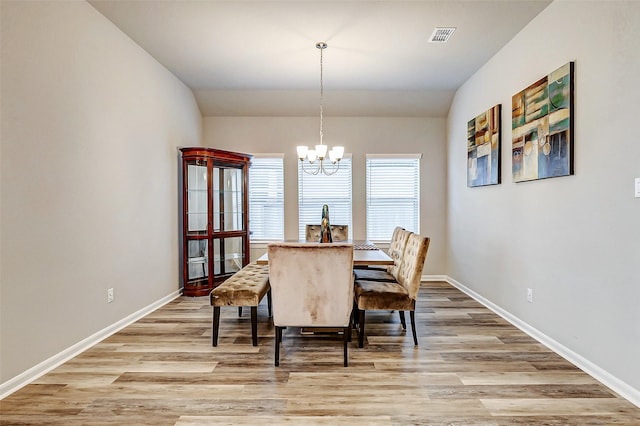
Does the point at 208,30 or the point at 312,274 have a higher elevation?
the point at 208,30

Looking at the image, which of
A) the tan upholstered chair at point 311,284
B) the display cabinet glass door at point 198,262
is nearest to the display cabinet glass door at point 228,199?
the display cabinet glass door at point 198,262

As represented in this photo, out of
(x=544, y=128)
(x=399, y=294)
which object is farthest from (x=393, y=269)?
(x=544, y=128)

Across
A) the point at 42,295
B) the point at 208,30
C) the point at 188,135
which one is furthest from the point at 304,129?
the point at 42,295

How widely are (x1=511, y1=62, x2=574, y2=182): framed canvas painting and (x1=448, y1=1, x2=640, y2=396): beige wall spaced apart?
67 millimetres

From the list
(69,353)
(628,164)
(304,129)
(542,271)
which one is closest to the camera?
(628,164)

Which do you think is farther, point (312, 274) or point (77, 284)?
point (77, 284)

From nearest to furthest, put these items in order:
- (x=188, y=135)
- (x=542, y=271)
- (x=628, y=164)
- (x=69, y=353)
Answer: (x=628, y=164), (x=69, y=353), (x=542, y=271), (x=188, y=135)

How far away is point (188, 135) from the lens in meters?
4.91

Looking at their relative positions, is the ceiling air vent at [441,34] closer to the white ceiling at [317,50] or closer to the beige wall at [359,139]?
the white ceiling at [317,50]

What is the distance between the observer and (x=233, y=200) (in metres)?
5.01

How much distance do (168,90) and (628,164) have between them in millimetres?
4521

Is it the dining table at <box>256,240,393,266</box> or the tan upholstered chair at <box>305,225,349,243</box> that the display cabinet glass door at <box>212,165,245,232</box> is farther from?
the dining table at <box>256,240,393,266</box>

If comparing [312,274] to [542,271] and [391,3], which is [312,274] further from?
[391,3]

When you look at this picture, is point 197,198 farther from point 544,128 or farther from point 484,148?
point 544,128
